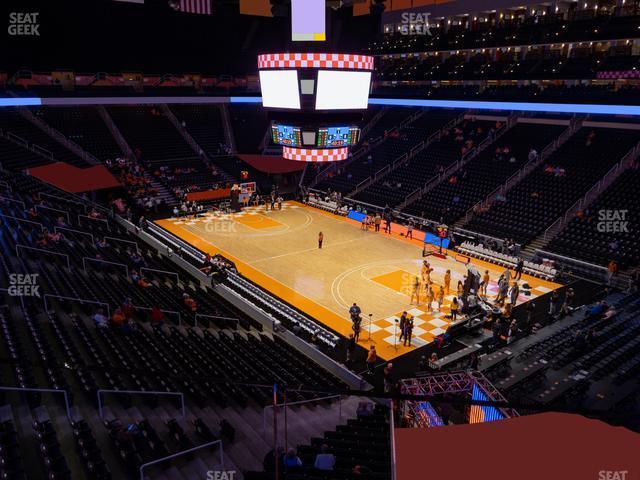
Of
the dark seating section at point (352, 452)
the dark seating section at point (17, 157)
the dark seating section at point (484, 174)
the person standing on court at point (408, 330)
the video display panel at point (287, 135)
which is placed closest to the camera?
the dark seating section at point (352, 452)

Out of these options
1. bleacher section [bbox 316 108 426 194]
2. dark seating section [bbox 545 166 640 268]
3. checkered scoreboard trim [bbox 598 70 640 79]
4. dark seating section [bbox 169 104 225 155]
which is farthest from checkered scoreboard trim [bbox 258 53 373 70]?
dark seating section [bbox 169 104 225 155]

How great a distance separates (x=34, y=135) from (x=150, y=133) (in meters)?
8.88

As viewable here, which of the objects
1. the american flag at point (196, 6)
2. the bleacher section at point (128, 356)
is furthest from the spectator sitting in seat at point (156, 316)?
the american flag at point (196, 6)

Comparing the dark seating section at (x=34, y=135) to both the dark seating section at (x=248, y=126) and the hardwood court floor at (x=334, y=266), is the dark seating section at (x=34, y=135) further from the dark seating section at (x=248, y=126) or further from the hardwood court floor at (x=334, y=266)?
the dark seating section at (x=248, y=126)

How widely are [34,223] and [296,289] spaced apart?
1013 cm

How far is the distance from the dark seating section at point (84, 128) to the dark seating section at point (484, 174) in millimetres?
22760

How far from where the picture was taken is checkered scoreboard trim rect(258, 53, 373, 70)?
452 inches

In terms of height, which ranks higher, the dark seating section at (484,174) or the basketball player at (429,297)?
the dark seating section at (484,174)

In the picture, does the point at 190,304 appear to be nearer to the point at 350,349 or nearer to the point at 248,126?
the point at 350,349

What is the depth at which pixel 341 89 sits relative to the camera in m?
12.3

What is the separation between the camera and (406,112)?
4309 cm

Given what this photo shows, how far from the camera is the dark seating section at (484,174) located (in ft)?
97.1

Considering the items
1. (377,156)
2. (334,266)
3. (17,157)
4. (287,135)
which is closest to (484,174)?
(377,156)
